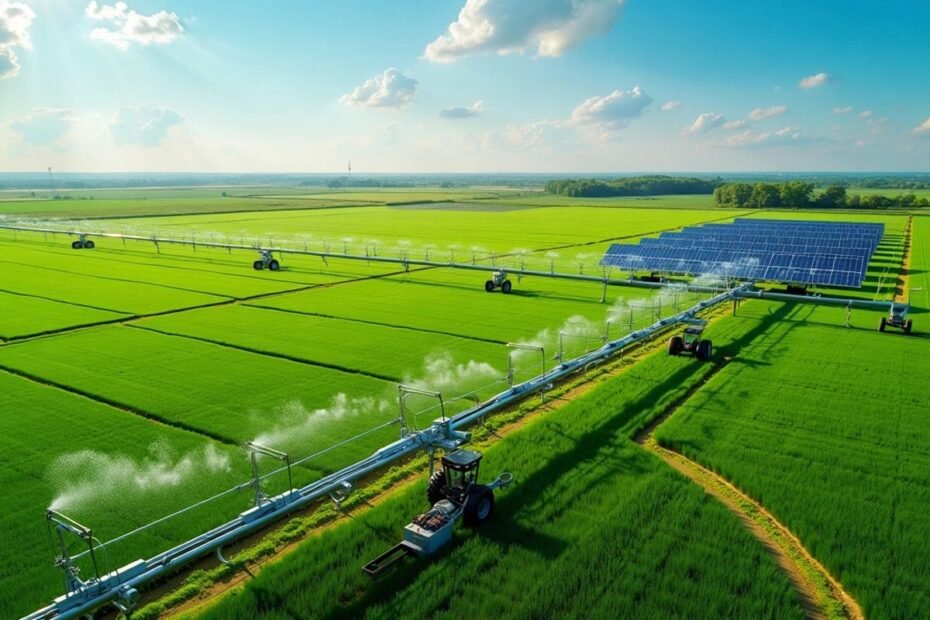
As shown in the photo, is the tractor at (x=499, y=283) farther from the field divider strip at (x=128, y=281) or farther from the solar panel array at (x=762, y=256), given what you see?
the field divider strip at (x=128, y=281)

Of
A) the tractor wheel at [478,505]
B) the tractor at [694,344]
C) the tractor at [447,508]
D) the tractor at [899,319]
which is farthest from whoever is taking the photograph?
the tractor at [899,319]

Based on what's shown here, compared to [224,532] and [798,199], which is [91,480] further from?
[798,199]

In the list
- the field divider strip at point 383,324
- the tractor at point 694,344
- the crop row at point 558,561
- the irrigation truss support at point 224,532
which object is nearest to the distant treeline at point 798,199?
the tractor at point 694,344

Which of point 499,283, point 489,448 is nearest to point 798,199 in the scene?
point 499,283

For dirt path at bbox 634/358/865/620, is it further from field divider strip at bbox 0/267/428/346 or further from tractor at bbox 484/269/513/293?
field divider strip at bbox 0/267/428/346

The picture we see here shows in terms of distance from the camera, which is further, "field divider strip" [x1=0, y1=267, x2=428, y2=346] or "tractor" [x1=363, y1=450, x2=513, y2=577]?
"field divider strip" [x1=0, y1=267, x2=428, y2=346]

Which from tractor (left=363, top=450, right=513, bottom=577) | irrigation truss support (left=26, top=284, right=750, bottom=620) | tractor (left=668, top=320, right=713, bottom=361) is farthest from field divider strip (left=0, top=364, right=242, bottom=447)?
tractor (left=668, top=320, right=713, bottom=361)

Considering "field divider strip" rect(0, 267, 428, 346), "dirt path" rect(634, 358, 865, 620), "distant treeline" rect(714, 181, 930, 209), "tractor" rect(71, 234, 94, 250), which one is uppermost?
"distant treeline" rect(714, 181, 930, 209)
